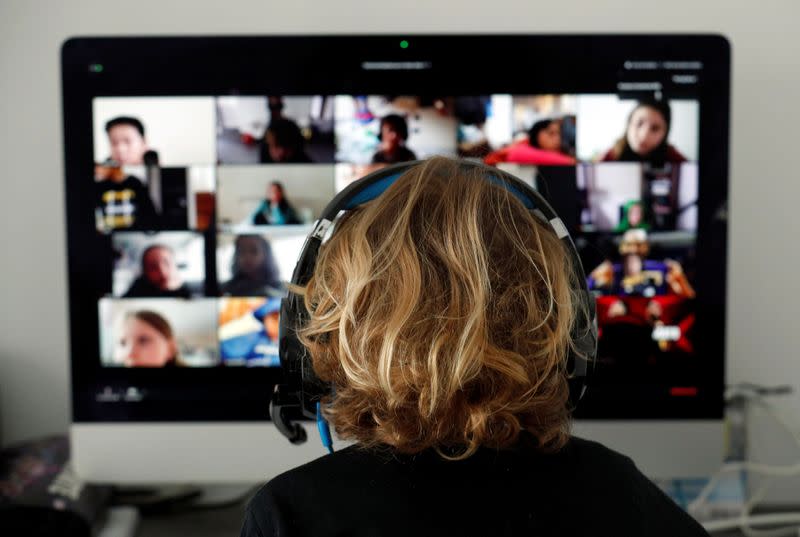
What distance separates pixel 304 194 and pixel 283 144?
6 centimetres

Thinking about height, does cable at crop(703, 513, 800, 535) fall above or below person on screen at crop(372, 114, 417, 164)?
below

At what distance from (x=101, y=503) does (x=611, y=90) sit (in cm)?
84

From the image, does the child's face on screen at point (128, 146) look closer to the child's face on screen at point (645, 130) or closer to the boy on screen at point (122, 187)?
the boy on screen at point (122, 187)

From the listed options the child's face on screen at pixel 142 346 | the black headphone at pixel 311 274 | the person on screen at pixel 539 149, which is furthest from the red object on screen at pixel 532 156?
the child's face on screen at pixel 142 346

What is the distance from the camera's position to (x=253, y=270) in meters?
0.94

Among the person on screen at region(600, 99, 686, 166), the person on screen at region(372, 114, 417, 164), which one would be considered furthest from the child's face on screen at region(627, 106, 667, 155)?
the person on screen at region(372, 114, 417, 164)

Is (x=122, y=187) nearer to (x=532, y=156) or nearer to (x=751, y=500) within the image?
(x=532, y=156)

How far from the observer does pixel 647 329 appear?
94cm

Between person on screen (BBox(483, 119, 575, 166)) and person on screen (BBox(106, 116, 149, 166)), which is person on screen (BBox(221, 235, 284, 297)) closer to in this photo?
person on screen (BBox(106, 116, 149, 166))

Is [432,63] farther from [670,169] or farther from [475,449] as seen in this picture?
[475,449]

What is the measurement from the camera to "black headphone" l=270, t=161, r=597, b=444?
1.88ft

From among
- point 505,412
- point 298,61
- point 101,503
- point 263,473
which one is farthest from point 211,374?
point 505,412

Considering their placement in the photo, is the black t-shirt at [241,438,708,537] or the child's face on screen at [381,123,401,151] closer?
the black t-shirt at [241,438,708,537]

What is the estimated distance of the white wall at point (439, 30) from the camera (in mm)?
1160
